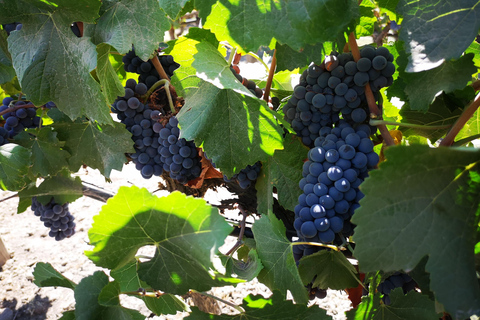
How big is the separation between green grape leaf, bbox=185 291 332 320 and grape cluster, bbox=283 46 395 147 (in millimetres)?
327

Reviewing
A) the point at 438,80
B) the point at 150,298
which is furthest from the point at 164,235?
the point at 438,80

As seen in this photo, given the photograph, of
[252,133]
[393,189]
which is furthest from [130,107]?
[393,189]

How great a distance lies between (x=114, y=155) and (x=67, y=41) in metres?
0.30

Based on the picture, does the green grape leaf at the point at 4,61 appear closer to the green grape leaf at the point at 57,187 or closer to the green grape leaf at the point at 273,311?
the green grape leaf at the point at 57,187

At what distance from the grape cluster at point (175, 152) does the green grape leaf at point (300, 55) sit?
0.28m

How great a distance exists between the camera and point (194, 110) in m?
0.72

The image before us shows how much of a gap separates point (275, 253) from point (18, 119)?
2.87 feet

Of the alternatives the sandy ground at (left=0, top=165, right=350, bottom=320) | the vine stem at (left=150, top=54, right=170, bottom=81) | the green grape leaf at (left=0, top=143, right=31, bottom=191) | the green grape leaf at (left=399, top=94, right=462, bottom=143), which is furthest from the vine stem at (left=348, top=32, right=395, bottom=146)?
the sandy ground at (left=0, top=165, right=350, bottom=320)

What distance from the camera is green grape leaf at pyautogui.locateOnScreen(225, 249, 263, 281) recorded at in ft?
2.22

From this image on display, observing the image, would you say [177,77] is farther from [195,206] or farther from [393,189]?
[393,189]

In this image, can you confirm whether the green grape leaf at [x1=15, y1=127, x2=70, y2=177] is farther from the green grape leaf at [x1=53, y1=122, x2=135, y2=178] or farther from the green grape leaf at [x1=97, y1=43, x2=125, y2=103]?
the green grape leaf at [x1=97, y1=43, x2=125, y2=103]

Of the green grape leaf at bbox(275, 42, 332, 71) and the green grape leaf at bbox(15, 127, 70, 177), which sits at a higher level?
the green grape leaf at bbox(275, 42, 332, 71)

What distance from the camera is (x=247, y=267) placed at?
2.47ft

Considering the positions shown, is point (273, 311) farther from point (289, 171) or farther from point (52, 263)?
point (52, 263)
